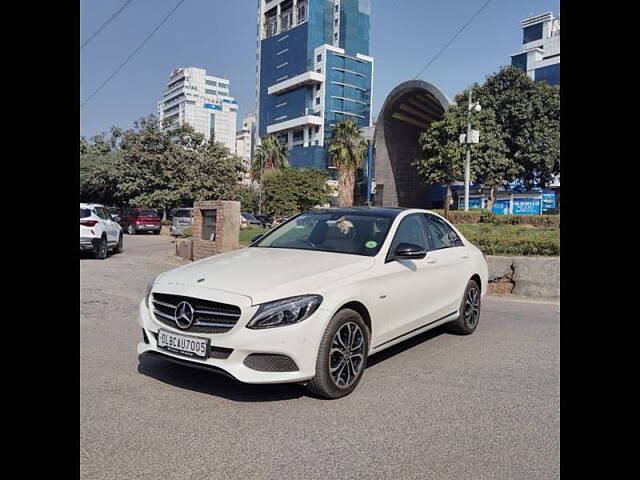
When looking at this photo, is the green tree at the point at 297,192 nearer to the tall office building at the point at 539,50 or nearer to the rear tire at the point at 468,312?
the rear tire at the point at 468,312

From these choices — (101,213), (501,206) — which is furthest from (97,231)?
(501,206)

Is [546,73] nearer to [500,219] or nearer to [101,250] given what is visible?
[500,219]

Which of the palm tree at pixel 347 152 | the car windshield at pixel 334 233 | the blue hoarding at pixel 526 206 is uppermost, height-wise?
the palm tree at pixel 347 152

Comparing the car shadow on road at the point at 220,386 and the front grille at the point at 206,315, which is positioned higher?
the front grille at the point at 206,315

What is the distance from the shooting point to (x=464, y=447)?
3.40 metres

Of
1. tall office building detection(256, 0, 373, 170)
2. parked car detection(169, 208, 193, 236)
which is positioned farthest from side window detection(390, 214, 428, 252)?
tall office building detection(256, 0, 373, 170)

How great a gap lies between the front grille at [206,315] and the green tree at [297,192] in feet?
136

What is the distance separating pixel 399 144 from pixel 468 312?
49.0 meters

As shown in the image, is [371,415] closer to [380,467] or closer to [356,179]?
[380,467]

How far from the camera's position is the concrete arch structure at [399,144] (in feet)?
171

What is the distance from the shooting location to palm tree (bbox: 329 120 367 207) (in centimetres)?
5847

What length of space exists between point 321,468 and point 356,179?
62623 millimetres

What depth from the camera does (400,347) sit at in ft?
19.2

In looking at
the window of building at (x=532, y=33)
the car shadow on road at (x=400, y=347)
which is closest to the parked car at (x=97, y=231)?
the car shadow on road at (x=400, y=347)
